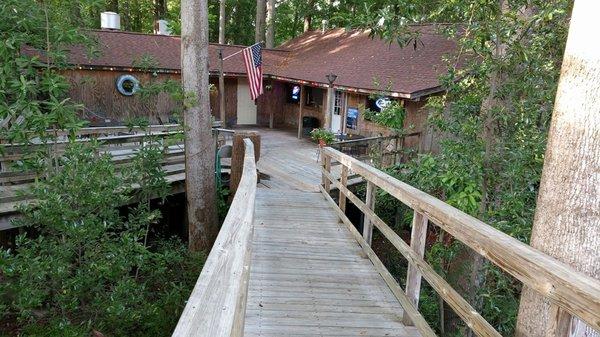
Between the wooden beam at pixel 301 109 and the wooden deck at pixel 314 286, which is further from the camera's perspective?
the wooden beam at pixel 301 109

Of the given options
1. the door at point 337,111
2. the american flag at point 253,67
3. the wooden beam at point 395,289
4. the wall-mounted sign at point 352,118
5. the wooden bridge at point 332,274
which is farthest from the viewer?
the door at point 337,111

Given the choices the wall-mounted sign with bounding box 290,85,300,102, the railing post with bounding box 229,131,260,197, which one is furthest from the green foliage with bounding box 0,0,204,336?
the wall-mounted sign with bounding box 290,85,300,102

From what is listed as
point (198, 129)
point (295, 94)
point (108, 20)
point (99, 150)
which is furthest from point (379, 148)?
point (108, 20)

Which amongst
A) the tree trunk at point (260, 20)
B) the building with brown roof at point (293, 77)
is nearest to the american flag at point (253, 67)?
the building with brown roof at point (293, 77)

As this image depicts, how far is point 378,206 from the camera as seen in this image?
9.72m

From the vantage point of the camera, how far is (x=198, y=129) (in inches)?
299

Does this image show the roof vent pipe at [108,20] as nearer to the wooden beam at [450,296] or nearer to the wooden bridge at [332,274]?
the wooden bridge at [332,274]

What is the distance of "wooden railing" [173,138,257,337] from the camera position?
1.00m

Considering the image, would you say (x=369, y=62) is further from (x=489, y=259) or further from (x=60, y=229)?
(x=489, y=259)

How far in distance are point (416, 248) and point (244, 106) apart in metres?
15.5

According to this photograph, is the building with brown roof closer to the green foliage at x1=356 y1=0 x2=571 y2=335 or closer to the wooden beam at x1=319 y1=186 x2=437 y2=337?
the green foliage at x1=356 y1=0 x2=571 y2=335

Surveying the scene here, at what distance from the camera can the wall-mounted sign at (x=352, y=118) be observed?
45.9ft

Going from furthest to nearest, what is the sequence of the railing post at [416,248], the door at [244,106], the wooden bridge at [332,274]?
the door at [244,106], the railing post at [416,248], the wooden bridge at [332,274]

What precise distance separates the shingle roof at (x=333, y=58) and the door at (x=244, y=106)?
92 cm
